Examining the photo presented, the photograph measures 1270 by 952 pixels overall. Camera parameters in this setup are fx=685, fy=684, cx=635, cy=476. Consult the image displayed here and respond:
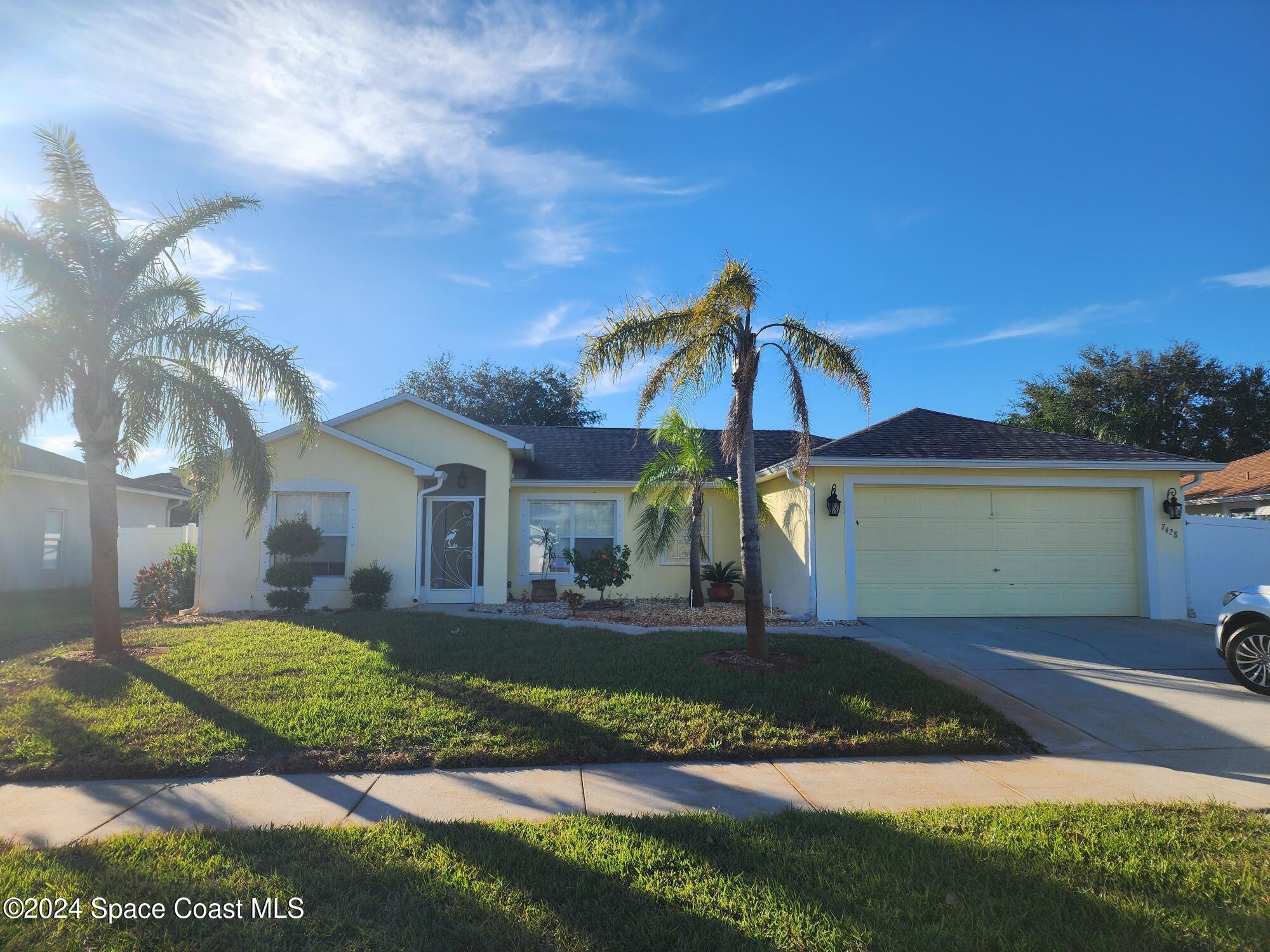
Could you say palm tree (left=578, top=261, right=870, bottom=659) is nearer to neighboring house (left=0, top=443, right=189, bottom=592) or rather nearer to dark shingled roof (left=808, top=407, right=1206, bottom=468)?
dark shingled roof (left=808, top=407, right=1206, bottom=468)

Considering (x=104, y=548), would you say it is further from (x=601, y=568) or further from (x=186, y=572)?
(x=601, y=568)

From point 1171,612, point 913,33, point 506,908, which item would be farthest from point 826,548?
point 506,908

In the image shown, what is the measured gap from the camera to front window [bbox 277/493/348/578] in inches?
543

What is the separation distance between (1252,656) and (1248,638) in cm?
21

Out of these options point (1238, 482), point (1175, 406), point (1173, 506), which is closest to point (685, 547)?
point (1173, 506)

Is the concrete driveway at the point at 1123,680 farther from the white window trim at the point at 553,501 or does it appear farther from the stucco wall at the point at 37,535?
the stucco wall at the point at 37,535

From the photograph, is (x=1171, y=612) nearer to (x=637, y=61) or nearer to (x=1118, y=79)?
(x=1118, y=79)

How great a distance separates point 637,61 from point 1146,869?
993 cm

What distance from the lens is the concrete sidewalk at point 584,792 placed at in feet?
14.6

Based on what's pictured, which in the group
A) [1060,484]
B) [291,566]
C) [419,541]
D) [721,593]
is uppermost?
[1060,484]

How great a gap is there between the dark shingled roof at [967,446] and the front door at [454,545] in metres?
7.52

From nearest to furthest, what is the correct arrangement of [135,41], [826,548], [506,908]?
[506,908] < [135,41] < [826,548]

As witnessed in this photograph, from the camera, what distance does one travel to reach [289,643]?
965 cm

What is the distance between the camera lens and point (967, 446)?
40.7 ft
